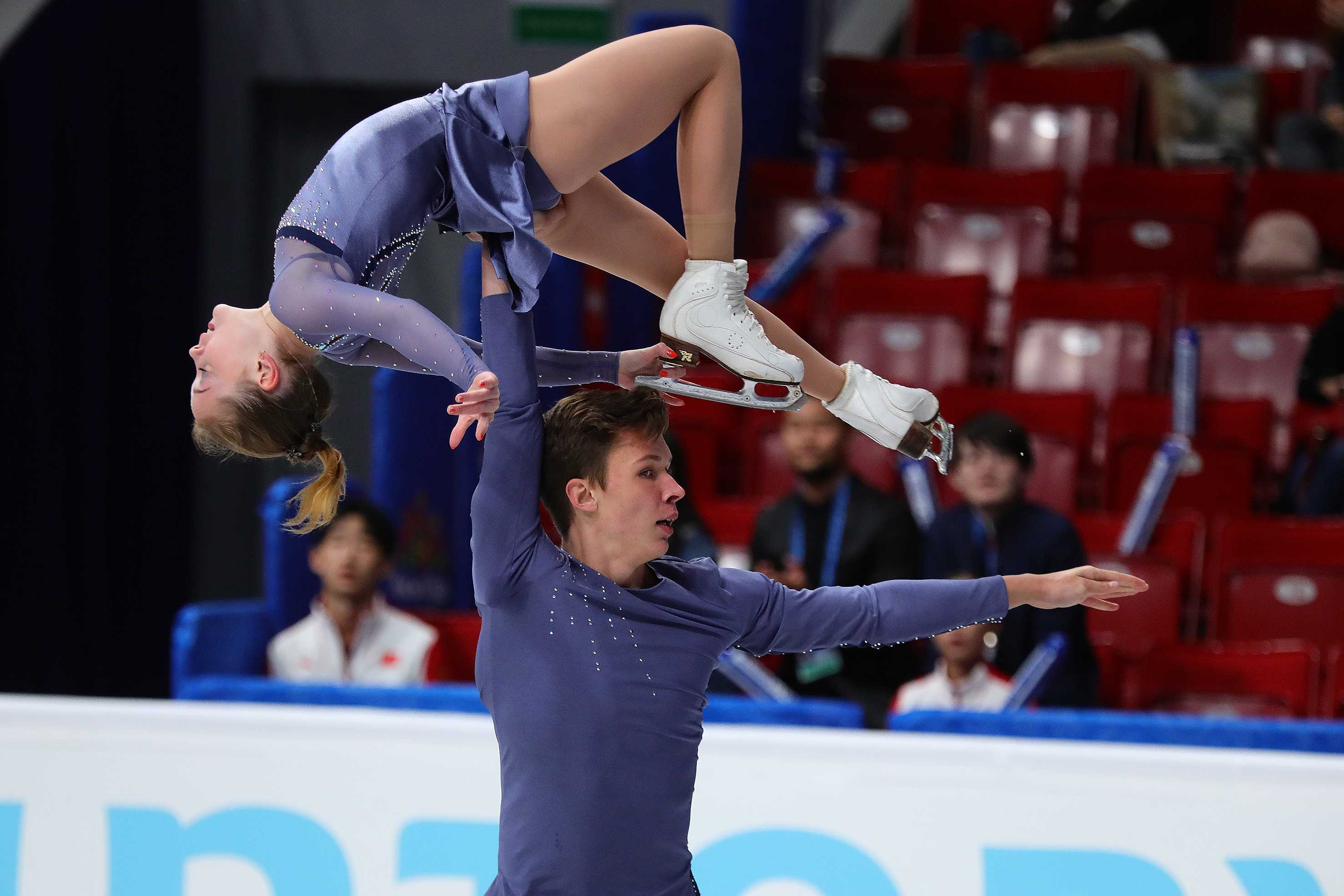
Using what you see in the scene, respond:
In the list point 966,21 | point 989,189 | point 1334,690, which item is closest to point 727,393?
point 1334,690

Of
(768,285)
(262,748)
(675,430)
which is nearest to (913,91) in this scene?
(768,285)

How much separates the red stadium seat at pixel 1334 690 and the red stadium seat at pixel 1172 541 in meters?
0.79

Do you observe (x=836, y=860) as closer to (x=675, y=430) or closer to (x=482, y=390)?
(x=482, y=390)

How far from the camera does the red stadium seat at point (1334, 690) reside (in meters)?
4.02

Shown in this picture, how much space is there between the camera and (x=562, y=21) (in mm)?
7773

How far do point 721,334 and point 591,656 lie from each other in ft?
1.73

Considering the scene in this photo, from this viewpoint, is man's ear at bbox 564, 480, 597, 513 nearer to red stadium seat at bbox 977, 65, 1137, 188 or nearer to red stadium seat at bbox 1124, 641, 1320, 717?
red stadium seat at bbox 1124, 641, 1320, 717

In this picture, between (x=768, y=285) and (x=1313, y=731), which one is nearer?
(x=1313, y=731)

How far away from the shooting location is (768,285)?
6207 millimetres

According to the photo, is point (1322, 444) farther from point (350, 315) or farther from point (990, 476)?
point (350, 315)

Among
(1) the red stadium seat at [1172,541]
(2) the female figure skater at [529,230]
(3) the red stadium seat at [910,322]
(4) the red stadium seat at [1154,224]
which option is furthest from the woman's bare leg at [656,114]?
(4) the red stadium seat at [1154,224]

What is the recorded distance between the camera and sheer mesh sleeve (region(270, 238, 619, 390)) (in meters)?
1.97

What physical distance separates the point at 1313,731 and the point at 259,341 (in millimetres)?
2449

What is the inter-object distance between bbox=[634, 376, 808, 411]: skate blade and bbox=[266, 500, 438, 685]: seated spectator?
86.8 inches
